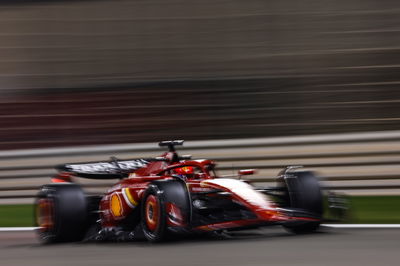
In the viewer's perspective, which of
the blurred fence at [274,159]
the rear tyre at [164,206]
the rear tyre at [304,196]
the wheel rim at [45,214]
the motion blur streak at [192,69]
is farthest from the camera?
the motion blur streak at [192,69]

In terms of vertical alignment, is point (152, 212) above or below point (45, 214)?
below

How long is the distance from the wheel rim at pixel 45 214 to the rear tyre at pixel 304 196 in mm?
2392

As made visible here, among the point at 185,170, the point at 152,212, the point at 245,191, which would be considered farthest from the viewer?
the point at 185,170

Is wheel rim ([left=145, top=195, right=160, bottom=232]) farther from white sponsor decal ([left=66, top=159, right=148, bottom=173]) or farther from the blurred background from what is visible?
the blurred background

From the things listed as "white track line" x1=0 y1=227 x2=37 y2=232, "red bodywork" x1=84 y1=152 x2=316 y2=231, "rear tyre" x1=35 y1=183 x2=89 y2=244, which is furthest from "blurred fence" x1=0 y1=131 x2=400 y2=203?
"rear tyre" x1=35 y1=183 x2=89 y2=244

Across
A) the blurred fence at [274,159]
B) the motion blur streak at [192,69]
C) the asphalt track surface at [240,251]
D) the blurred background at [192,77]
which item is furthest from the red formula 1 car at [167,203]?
the motion blur streak at [192,69]

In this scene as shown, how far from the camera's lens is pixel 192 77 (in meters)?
16.8

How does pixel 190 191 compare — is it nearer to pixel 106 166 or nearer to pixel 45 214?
pixel 106 166

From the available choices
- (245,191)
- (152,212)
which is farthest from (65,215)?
(245,191)

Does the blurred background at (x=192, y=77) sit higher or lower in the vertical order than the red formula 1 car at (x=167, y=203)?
higher

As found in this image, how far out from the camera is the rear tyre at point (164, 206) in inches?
370

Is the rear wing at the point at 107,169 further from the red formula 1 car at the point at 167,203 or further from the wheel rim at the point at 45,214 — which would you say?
the wheel rim at the point at 45,214

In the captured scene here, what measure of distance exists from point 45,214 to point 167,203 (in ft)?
6.40

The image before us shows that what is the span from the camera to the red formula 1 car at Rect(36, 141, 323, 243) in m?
9.44
